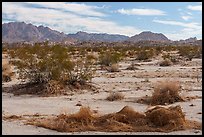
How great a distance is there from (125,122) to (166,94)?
199 inches

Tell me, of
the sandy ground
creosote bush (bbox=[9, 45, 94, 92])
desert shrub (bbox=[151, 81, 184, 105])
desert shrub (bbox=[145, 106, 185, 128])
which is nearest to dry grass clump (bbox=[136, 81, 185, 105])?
desert shrub (bbox=[151, 81, 184, 105])

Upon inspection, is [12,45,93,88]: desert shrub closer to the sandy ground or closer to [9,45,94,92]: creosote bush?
[9,45,94,92]: creosote bush

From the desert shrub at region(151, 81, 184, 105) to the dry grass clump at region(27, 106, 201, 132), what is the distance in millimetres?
4156

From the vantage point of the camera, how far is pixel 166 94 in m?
17.1

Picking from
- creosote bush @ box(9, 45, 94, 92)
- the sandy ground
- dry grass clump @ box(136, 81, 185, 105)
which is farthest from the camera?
creosote bush @ box(9, 45, 94, 92)

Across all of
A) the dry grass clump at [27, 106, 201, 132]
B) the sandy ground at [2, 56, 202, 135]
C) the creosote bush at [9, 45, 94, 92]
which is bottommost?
the sandy ground at [2, 56, 202, 135]

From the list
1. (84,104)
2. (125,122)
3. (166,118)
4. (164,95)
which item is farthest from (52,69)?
(166,118)

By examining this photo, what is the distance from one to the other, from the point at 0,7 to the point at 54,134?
138 inches

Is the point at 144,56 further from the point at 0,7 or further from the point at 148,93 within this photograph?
the point at 0,7

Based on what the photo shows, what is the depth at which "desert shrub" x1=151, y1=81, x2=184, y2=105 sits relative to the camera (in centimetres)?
1689

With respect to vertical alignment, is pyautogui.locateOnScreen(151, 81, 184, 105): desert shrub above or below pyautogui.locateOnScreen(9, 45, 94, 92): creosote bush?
below

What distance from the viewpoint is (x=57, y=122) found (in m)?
12.1

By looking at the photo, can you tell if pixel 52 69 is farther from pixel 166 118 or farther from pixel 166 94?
pixel 166 118

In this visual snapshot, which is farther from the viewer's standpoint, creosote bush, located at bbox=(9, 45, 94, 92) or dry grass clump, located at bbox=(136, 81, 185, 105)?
creosote bush, located at bbox=(9, 45, 94, 92)
